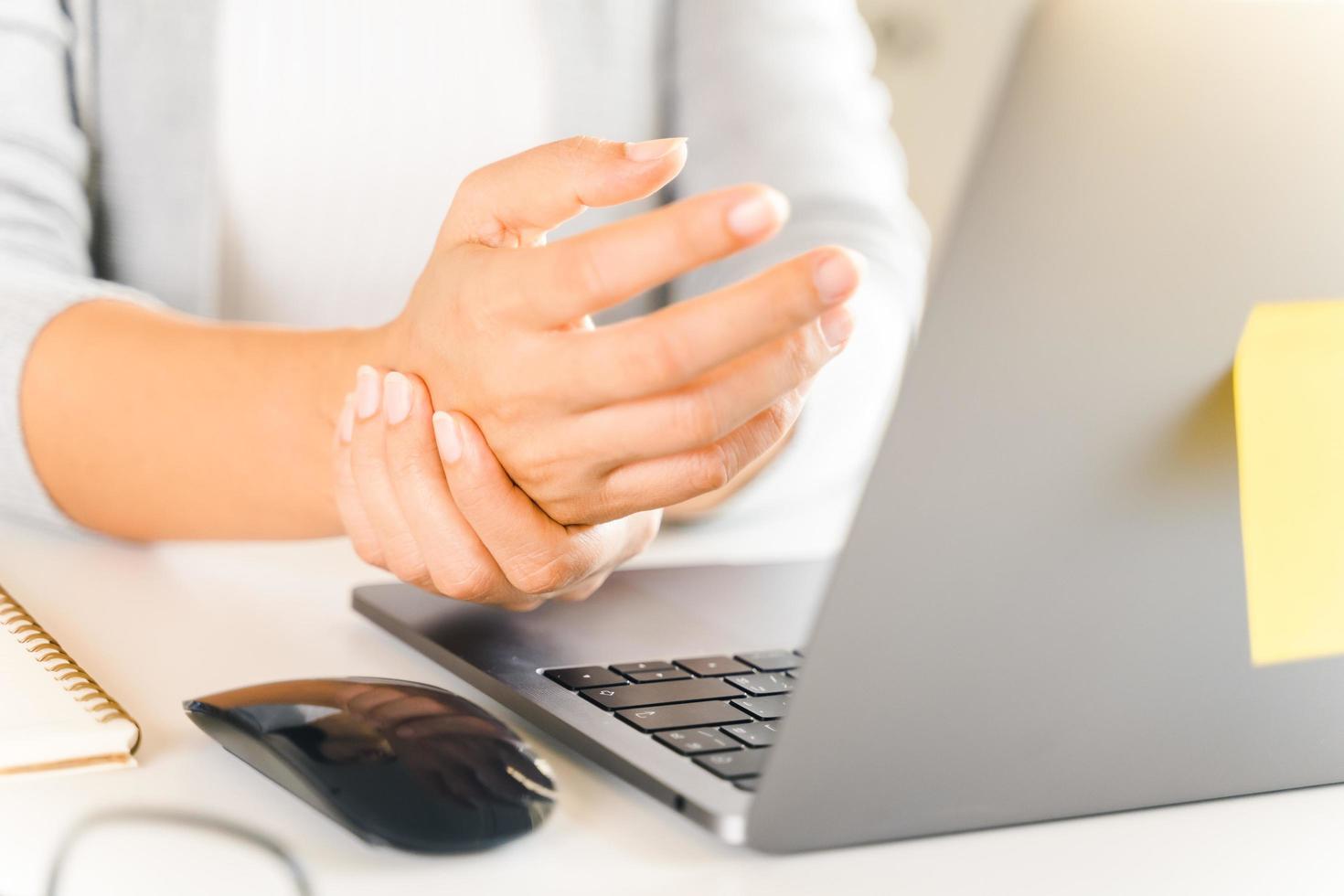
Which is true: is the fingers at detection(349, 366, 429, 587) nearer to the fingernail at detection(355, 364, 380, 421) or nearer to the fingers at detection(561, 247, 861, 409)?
the fingernail at detection(355, 364, 380, 421)

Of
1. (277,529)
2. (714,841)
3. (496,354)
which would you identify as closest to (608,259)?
(496,354)

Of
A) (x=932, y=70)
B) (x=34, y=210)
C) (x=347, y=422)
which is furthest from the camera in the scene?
(x=932, y=70)

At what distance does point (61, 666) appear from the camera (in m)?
0.40

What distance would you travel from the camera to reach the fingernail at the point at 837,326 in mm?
383

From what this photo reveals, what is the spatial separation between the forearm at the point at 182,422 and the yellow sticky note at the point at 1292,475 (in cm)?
37

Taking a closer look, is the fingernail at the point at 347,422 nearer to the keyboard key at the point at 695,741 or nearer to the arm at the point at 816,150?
the keyboard key at the point at 695,741

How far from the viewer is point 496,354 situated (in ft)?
1.38

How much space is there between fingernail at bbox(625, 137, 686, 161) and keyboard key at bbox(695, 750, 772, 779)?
187mm

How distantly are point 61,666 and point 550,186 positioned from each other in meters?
0.22

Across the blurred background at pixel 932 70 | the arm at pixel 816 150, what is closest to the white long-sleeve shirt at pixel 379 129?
the arm at pixel 816 150

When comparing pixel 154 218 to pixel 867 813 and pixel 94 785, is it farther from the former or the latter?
pixel 867 813

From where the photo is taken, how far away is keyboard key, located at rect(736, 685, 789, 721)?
0.38 m

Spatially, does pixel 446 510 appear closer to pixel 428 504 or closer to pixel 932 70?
pixel 428 504

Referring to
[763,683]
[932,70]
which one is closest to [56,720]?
[763,683]
